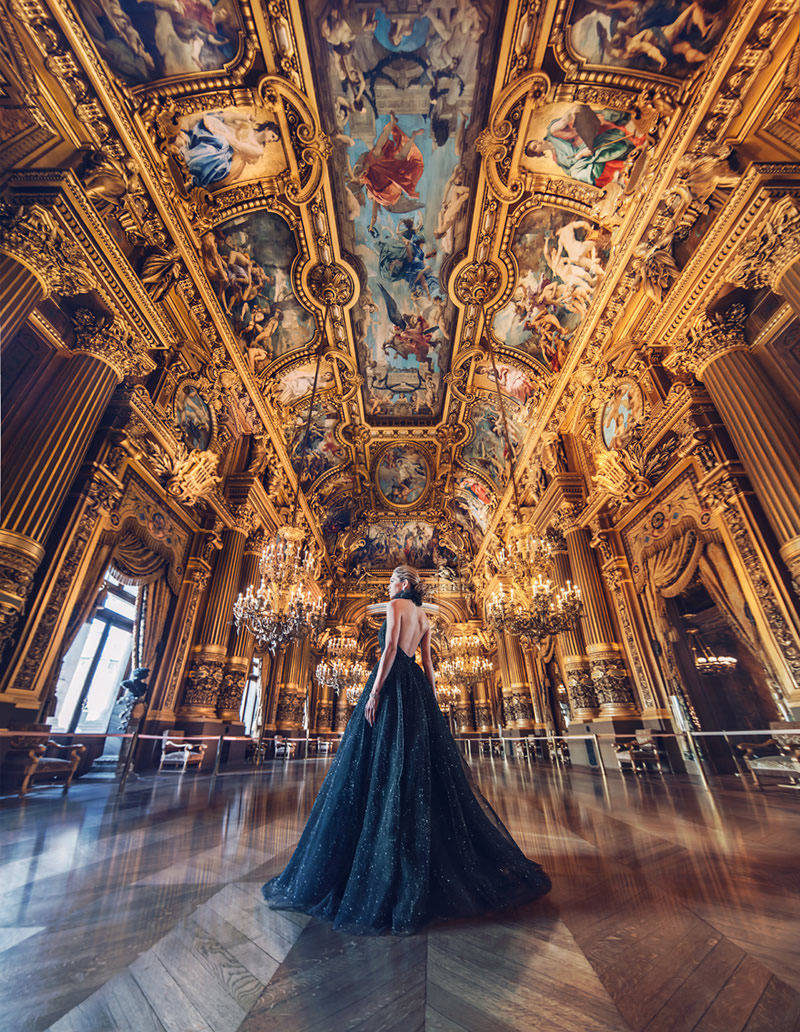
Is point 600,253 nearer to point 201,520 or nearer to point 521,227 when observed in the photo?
point 521,227

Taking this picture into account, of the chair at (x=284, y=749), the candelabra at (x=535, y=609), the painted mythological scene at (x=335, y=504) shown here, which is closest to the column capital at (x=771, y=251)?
the candelabra at (x=535, y=609)

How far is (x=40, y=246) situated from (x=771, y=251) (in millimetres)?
9125

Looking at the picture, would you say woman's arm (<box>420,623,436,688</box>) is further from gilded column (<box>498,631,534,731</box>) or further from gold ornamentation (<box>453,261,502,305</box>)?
gilded column (<box>498,631,534,731</box>)

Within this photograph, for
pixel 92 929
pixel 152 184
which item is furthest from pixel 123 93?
pixel 92 929

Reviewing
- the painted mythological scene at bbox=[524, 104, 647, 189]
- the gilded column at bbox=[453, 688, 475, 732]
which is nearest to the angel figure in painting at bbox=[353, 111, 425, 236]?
the painted mythological scene at bbox=[524, 104, 647, 189]

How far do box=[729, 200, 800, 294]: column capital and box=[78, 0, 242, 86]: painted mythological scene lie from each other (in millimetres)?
8067

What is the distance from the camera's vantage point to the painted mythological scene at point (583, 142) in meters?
6.95

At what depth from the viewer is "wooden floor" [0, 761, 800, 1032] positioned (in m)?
1.04

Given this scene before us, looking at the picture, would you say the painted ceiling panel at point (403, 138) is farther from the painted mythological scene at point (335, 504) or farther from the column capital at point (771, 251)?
the painted mythological scene at point (335, 504)

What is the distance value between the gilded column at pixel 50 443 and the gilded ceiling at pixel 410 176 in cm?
87

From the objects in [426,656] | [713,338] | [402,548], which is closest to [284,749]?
[402,548]

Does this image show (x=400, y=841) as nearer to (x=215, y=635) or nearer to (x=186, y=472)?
(x=186, y=472)

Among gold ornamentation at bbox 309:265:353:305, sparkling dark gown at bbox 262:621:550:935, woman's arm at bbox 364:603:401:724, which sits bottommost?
sparkling dark gown at bbox 262:621:550:935

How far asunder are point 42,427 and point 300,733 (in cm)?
1309
